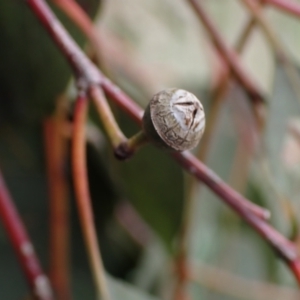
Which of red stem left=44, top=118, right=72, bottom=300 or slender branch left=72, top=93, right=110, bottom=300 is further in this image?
red stem left=44, top=118, right=72, bottom=300

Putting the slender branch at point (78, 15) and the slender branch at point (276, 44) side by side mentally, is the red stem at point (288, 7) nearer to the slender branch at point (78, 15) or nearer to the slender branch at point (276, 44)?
the slender branch at point (276, 44)

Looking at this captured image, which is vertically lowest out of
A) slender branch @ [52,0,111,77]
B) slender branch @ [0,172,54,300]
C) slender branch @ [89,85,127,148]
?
slender branch @ [0,172,54,300]

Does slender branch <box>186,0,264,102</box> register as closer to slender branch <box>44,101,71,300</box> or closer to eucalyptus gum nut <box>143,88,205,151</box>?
slender branch <box>44,101,71,300</box>

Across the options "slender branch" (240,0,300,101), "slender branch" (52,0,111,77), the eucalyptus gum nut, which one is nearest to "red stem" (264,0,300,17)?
"slender branch" (240,0,300,101)

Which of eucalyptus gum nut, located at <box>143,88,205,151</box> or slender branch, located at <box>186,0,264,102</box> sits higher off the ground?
eucalyptus gum nut, located at <box>143,88,205,151</box>

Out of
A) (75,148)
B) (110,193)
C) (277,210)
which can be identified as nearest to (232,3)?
(277,210)

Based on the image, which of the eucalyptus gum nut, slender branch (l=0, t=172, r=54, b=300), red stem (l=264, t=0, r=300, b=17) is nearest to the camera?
the eucalyptus gum nut

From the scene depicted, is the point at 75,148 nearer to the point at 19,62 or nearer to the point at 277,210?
the point at 19,62
